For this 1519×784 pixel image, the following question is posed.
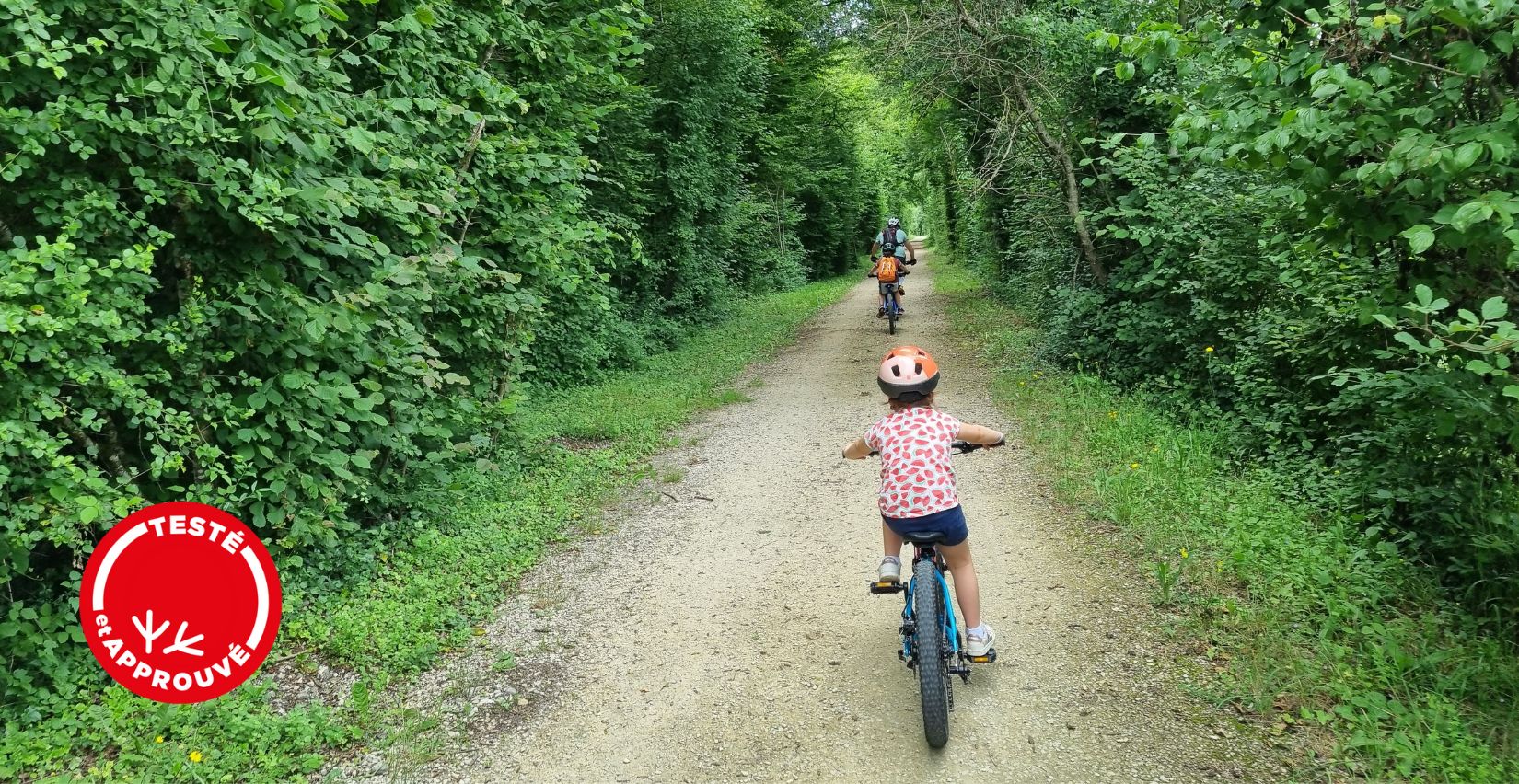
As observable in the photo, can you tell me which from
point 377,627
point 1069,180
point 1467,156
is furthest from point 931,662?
point 1069,180

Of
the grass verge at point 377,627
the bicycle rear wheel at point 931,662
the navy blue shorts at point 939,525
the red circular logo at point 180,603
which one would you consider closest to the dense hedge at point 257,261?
the grass verge at point 377,627

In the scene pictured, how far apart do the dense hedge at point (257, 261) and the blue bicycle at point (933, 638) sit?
333cm

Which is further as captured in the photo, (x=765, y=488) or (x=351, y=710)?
(x=765, y=488)

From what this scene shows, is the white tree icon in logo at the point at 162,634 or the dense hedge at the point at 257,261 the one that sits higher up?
the dense hedge at the point at 257,261

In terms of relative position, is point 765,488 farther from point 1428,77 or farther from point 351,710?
point 1428,77

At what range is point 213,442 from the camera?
4.63m

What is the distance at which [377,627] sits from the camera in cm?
479

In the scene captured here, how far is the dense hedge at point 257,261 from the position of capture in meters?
3.62

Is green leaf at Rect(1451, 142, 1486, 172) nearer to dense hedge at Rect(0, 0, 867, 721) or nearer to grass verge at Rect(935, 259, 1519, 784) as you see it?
grass verge at Rect(935, 259, 1519, 784)

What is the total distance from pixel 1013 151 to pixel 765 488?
6.66m

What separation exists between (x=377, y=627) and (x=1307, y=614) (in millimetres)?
5141

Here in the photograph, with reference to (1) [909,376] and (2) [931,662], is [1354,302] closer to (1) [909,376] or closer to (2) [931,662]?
(1) [909,376]

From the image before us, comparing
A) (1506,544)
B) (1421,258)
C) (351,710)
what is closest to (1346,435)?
(1506,544)

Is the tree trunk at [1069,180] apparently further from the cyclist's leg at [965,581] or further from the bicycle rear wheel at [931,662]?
the bicycle rear wheel at [931,662]
